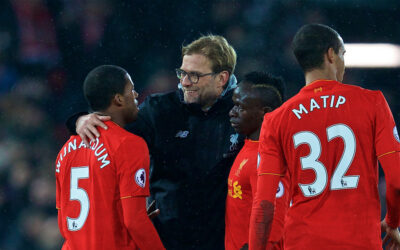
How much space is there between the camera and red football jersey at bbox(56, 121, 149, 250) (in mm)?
2213

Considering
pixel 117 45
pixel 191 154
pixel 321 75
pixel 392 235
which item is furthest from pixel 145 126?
pixel 117 45

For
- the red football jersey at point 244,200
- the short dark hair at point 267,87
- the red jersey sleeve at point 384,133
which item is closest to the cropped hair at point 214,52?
the short dark hair at point 267,87

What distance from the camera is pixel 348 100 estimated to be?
6.41 ft

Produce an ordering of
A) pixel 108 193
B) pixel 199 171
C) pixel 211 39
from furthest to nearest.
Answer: pixel 211 39
pixel 199 171
pixel 108 193

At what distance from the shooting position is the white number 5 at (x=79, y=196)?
226cm

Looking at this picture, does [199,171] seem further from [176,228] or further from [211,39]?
[211,39]

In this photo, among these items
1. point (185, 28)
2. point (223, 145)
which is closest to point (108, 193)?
point (223, 145)

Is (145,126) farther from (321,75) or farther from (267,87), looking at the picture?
(321,75)

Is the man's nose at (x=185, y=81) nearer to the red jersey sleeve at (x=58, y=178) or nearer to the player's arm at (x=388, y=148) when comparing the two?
the red jersey sleeve at (x=58, y=178)

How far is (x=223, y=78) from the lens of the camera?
3.24 metres

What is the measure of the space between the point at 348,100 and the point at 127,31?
199 inches

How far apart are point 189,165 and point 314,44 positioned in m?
1.16

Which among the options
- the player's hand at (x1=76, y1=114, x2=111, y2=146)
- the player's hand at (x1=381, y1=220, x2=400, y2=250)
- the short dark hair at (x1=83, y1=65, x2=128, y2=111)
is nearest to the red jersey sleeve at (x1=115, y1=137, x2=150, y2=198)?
the player's hand at (x1=76, y1=114, x2=111, y2=146)

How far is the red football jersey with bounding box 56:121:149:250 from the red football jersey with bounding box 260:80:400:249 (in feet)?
1.95
